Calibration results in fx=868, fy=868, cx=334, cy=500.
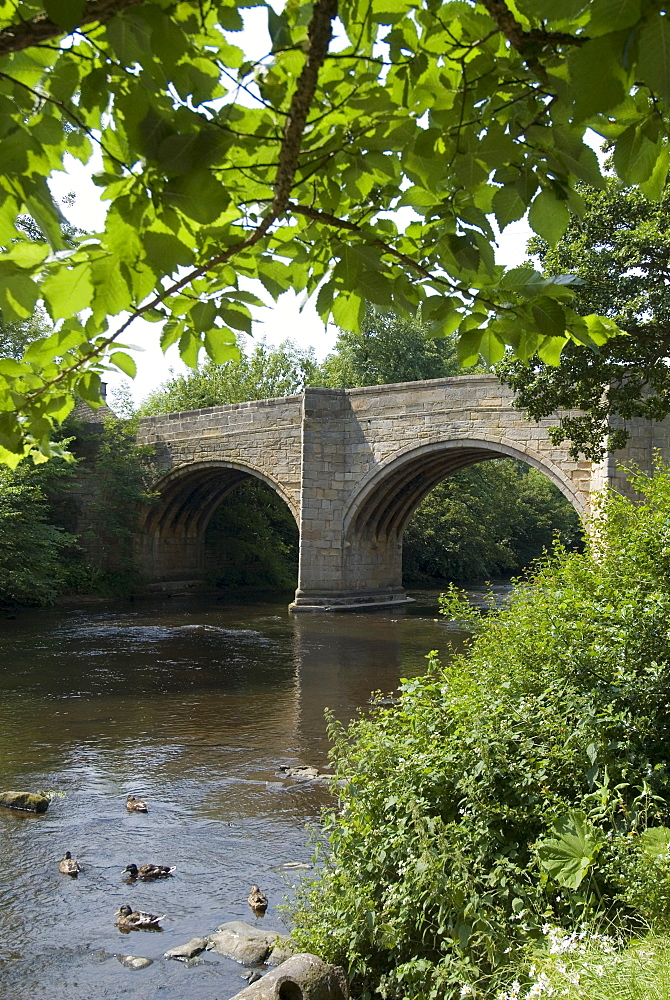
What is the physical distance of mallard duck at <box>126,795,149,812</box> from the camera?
6.24m

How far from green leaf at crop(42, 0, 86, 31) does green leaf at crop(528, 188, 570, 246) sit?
3.08ft

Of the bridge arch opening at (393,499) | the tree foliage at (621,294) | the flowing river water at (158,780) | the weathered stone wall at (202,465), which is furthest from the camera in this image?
the weathered stone wall at (202,465)

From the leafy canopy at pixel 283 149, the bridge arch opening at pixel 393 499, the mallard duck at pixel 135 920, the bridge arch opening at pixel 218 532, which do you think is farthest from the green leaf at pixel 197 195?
the bridge arch opening at pixel 218 532

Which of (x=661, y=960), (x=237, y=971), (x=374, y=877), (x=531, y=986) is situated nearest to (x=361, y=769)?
(x=374, y=877)

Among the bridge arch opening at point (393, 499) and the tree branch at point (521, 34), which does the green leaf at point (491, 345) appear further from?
the bridge arch opening at point (393, 499)

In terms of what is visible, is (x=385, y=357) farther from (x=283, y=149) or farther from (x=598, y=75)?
(x=598, y=75)

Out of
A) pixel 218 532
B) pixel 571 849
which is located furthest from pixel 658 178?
pixel 218 532

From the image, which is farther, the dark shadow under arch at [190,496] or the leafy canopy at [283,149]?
the dark shadow under arch at [190,496]

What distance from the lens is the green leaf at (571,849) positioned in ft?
9.53

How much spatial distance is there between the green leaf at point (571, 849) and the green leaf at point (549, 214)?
208 centimetres

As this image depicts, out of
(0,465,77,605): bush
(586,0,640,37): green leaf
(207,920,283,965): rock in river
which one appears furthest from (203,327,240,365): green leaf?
(0,465,77,605): bush

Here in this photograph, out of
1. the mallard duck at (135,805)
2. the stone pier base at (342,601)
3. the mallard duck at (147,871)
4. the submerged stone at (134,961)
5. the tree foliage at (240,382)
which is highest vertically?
the tree foliage at (240,382)

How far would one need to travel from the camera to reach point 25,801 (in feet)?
20.3

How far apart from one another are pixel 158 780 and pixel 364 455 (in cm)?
1194
